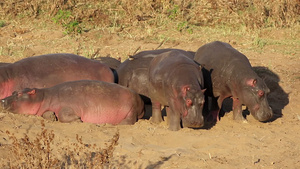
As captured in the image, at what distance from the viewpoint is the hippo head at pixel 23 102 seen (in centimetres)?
674

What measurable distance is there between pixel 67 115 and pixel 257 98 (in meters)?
2.45

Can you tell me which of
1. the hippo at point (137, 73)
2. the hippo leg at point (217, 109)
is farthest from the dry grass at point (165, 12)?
the hippo leg at point (217, 109)

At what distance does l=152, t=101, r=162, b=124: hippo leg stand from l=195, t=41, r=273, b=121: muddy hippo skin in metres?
0.76

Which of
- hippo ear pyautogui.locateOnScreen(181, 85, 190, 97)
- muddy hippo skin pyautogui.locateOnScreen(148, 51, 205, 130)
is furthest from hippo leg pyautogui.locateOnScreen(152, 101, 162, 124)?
hippo ear pyautogui.locateOnScreen(181, 85, 190, 97)

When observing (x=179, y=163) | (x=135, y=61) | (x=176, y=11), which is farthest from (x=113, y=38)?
(x=179, y=163)

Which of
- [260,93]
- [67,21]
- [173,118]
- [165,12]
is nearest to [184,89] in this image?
[173,118]

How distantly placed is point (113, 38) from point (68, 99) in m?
4.68

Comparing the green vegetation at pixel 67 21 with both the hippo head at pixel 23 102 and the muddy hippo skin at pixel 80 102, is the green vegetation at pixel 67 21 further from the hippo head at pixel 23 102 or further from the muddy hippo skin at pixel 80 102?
the hippo head at pixel 23 102

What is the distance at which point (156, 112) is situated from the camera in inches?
279

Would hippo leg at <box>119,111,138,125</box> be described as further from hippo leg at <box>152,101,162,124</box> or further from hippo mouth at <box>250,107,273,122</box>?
hippo mouth at <box>250,107,273,122</box>

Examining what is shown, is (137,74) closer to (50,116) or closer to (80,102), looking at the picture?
(80,102)

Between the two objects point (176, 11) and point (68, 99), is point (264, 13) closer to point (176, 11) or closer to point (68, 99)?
point (176, 11)

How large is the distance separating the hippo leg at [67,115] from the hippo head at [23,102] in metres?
0.36

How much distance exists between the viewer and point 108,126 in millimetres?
6594
